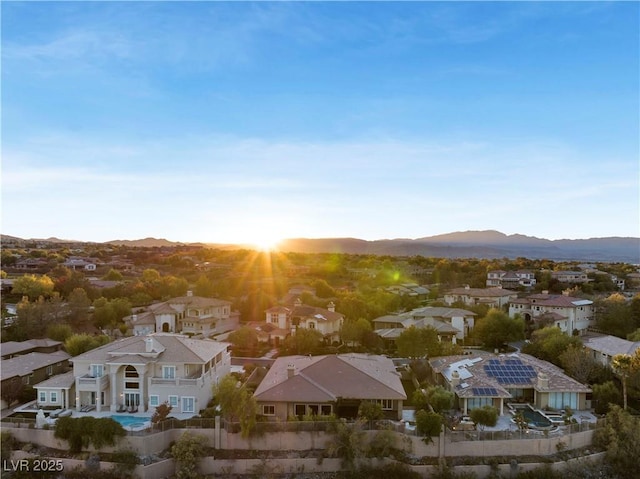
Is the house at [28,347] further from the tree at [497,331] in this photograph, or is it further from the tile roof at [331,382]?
the tree at [497,331]

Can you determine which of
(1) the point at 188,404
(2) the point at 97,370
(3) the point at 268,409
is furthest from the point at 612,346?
(2) the point at 97,370

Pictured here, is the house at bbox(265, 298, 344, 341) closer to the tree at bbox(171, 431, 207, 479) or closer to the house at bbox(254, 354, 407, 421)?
the house at bbox(254, 354, 407, 421)

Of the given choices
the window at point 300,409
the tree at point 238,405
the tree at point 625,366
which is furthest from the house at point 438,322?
the tree at point 238,405

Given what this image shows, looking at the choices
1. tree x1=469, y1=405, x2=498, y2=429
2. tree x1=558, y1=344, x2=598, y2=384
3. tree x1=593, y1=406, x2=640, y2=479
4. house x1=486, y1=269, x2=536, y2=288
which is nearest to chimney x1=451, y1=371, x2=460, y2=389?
tree x1=469, y1=405, x2=498, y2=429

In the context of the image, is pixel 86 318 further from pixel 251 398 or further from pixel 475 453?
pixel 475 453

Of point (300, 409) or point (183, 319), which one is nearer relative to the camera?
point (300, 409)

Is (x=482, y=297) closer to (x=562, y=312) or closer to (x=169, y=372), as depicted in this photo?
(x=562, y=312)
